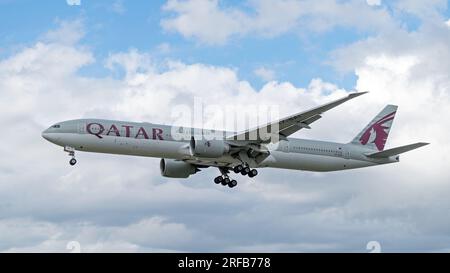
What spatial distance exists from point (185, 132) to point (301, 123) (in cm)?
828

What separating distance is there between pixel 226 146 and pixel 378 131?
16.5m

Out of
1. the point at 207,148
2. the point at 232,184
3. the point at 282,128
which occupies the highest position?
the point at 282,128

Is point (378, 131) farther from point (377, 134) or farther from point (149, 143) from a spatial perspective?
point (149, 143)

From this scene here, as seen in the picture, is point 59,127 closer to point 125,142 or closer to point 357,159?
point 125,142

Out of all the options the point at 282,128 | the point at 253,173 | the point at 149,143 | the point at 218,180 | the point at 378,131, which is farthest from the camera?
the point at 378,131

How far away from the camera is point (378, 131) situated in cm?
6312

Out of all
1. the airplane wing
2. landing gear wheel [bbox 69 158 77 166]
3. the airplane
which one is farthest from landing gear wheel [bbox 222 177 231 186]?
landing gear wheel [bbox 69 158 77 166]

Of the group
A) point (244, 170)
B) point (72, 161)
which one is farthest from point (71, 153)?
point (244, 170)

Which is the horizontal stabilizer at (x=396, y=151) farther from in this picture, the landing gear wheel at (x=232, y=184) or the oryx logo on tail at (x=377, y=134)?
the landing gear wheel at (x=232, y=184)

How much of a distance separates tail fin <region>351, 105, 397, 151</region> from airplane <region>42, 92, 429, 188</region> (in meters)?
0.13

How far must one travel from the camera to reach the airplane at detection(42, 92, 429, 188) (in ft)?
165

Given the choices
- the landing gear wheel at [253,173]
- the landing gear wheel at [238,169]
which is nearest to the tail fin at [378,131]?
the landing gear wheel at [253,173]
